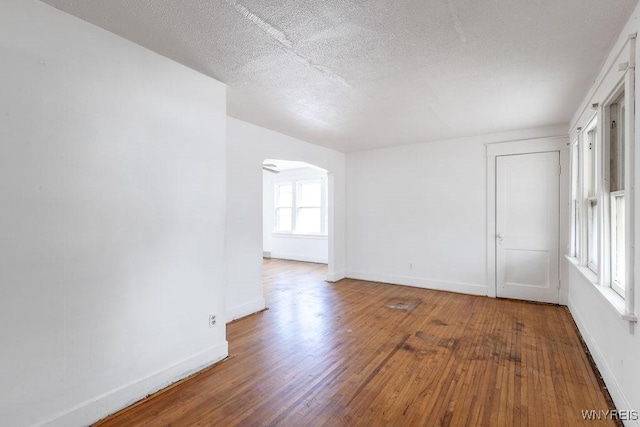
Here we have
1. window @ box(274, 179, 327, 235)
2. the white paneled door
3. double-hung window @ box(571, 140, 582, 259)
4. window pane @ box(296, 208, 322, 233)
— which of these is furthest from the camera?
window pane @ box(296, 208, 322, 233)

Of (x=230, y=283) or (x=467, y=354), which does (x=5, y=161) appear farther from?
(x=467, y=354)

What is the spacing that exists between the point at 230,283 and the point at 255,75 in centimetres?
243

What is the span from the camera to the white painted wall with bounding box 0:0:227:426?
66.4 inches

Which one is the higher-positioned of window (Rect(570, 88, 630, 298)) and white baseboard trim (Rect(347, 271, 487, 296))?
window (Rect(570, 88, 630, 298))

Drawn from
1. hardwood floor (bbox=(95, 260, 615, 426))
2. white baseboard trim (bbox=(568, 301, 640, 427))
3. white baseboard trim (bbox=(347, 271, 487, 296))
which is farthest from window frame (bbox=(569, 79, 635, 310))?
white baseboard trim (bbox=(347, 271, 487, 296))

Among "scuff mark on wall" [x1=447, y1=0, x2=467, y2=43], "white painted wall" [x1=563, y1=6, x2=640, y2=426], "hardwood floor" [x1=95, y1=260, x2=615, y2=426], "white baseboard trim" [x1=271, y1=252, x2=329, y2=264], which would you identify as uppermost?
"scuff mark on wall" [x1=447, y1=0, x2=467, y2=43]

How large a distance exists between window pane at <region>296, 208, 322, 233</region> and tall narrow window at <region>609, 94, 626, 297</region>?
6.16 metres

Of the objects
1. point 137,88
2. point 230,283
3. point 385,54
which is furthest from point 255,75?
point 230,283

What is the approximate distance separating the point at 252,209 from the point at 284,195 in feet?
15.4

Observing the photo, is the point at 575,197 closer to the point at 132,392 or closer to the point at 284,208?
the point at 132,392

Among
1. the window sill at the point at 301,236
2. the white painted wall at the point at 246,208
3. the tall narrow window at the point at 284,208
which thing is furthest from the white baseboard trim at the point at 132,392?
the tall narrow window at the point at 284,208

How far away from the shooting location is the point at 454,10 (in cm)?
182

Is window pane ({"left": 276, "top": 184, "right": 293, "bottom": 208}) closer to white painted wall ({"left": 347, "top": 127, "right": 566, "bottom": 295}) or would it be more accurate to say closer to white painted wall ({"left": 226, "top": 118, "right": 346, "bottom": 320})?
white painted wall ({"left": 347, "top": 127, "right": 566, "bottom": 295})

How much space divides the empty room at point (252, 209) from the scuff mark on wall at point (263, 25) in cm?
2
